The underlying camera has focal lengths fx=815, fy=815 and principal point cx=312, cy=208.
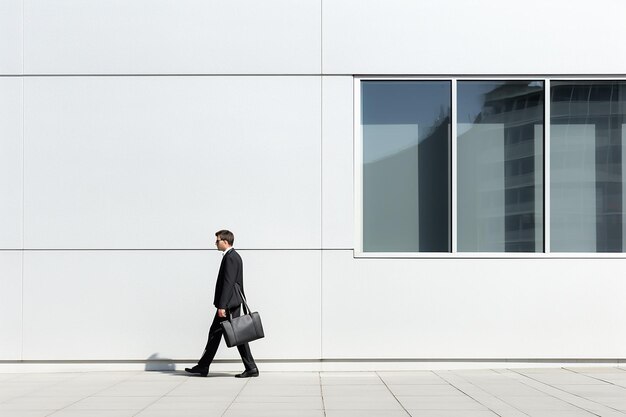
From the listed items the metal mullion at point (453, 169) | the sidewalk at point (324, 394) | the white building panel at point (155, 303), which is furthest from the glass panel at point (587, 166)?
the white building panel at point (155, 303)

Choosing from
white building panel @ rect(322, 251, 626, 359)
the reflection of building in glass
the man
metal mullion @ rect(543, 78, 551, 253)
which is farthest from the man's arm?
metal mullion @ rect(543, 78, 551, 253)

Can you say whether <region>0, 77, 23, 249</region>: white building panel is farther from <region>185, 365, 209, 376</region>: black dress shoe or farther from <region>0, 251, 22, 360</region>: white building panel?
<region>185, 365, 209, 376</region>: black dress shoe

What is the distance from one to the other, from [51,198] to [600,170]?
778cm

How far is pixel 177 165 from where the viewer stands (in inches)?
444

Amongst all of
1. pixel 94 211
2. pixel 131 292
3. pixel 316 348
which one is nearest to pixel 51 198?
pixel 94 211

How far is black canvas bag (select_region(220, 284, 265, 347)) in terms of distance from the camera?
33.4 ft

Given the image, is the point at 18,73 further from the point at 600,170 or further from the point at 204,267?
the point at 600,170

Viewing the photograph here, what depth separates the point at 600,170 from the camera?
11.7 meters

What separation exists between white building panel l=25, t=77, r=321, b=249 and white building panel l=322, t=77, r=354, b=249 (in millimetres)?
126
